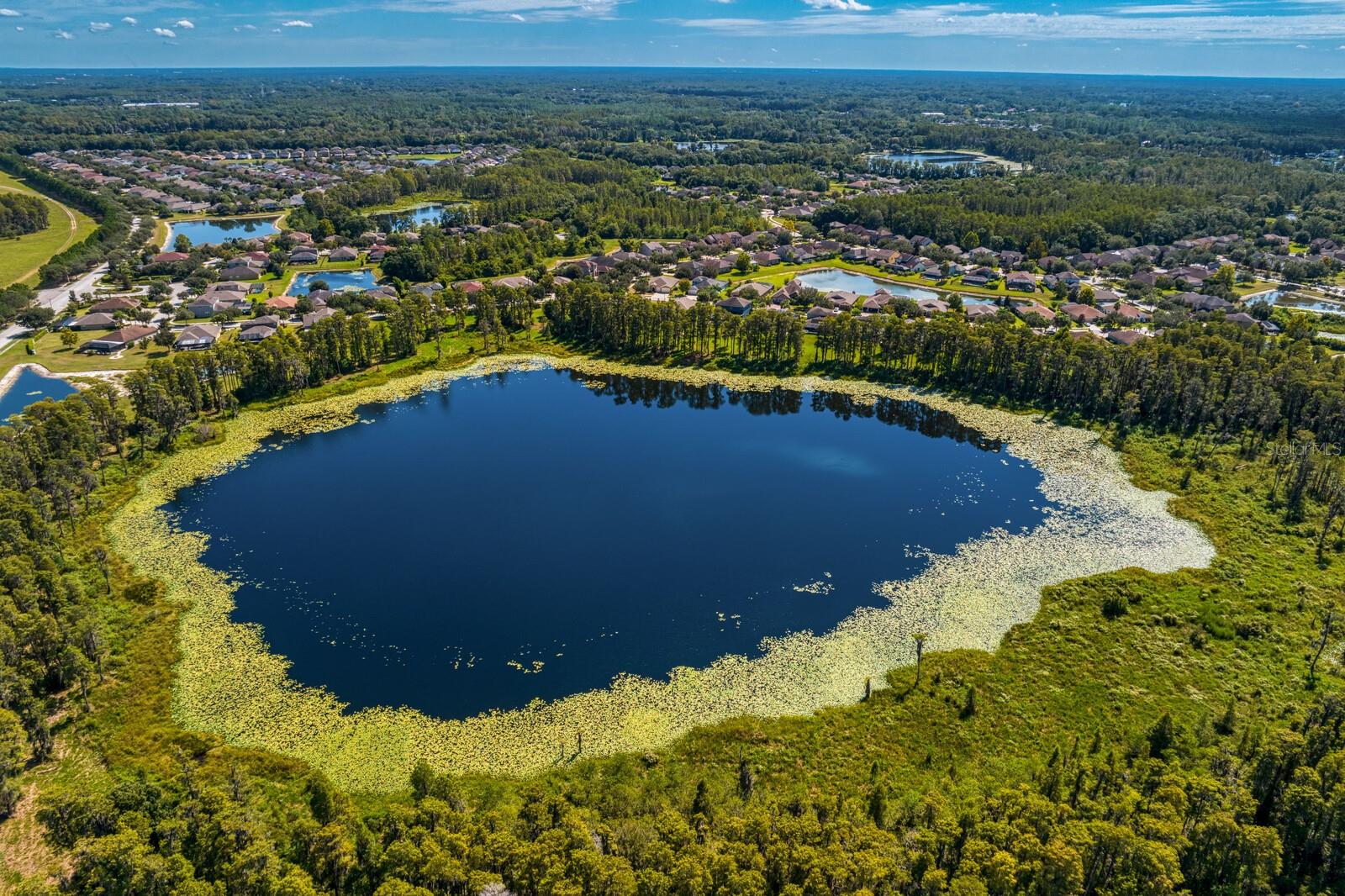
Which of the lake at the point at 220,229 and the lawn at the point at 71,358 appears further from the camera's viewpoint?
the lake at the point at 220,229

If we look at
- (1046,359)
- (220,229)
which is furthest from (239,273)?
(1046,359)

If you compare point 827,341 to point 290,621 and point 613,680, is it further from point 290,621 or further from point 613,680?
point 290,621

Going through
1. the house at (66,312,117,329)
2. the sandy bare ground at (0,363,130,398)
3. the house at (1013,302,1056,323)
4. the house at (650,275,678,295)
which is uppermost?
the house at (66,312,117,329)

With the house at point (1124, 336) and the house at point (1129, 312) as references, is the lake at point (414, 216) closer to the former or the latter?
the house at point (1124, 336)

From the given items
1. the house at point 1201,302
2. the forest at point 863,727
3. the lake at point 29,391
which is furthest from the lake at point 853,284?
the lake at point 29,391

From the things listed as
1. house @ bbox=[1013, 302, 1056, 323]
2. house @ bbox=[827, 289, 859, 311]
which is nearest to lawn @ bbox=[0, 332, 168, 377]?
house @ bbox=[827, 289, 859, 311]

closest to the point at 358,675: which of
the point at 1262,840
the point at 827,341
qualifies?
the point at 1262,840

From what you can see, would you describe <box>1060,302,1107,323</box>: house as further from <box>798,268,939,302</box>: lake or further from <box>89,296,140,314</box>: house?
<box>89,296,140,314</box>: house
